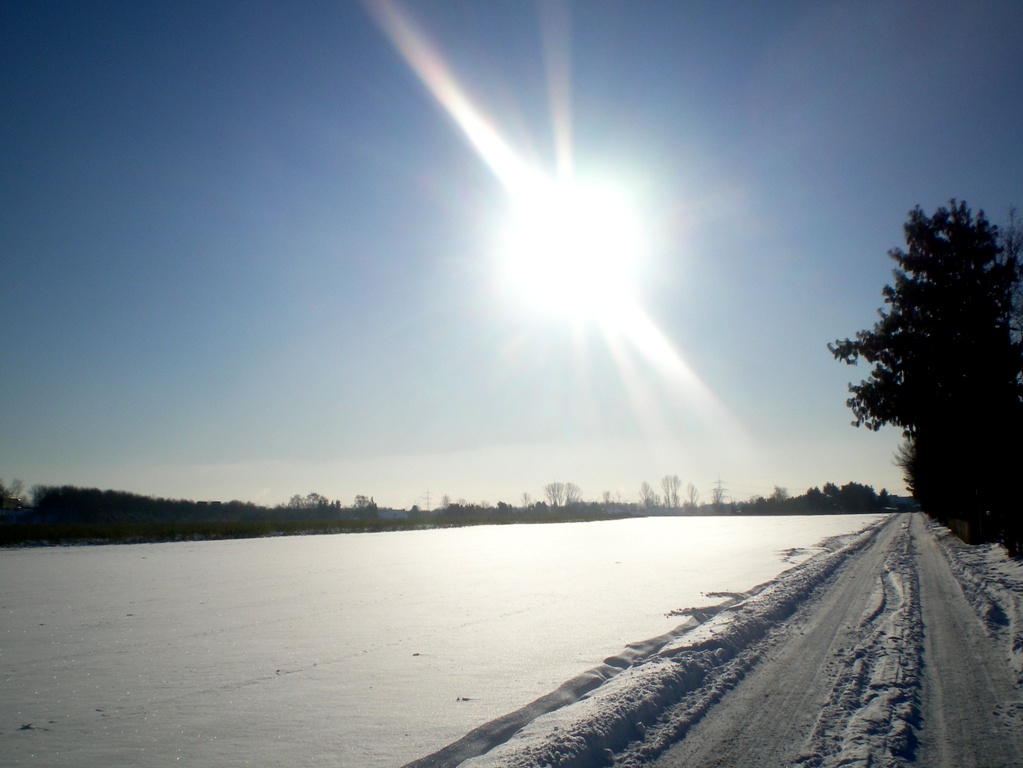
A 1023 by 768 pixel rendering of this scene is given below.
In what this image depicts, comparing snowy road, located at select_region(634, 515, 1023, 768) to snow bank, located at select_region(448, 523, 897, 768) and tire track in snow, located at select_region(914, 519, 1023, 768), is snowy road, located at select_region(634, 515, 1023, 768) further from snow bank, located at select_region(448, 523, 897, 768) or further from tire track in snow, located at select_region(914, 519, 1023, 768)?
snow bank, located at select_region(448, 523, 897, 768)

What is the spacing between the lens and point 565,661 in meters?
7.88

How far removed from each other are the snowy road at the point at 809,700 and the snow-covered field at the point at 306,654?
0.66m

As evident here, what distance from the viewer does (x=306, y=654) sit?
8.67 metres

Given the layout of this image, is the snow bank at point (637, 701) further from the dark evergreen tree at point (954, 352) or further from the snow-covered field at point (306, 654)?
the dark evergreen tree at point (954, 352)

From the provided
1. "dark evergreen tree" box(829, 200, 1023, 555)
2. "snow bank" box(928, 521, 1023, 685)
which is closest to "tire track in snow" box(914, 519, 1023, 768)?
"snow bank" box(928, 521, 1023, 685)

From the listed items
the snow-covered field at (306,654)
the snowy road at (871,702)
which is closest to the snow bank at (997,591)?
the snowy road at (871,702)

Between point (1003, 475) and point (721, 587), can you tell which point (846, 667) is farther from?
point (1003, 475)

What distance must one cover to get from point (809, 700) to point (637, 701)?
159 cm

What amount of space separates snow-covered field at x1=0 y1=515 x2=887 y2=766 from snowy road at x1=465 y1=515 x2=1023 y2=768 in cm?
66

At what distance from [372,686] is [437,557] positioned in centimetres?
2013

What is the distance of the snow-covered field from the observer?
17.7ft

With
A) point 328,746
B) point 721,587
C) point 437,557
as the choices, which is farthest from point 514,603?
point 437,557

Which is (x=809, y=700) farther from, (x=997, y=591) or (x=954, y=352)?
(x=954, y=352)

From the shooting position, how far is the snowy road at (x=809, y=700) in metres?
4.59
